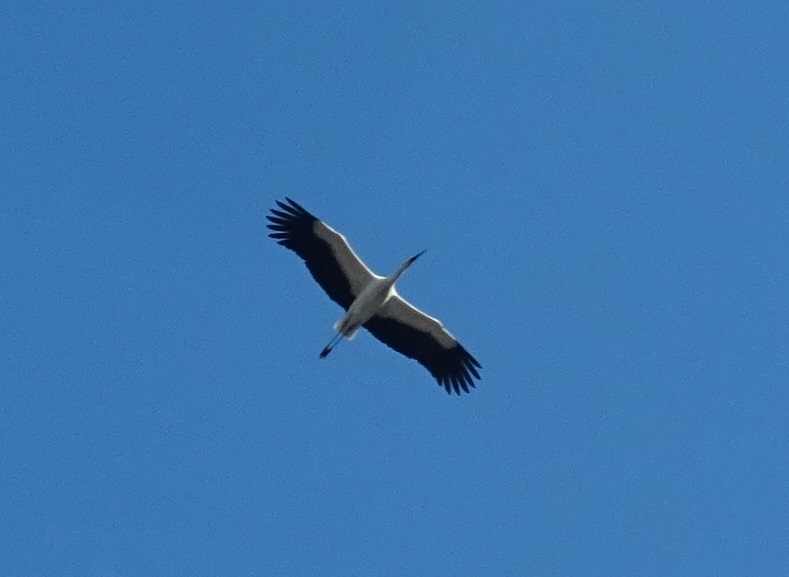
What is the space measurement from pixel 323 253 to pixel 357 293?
0.99m

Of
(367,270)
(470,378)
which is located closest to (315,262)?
(367,270)

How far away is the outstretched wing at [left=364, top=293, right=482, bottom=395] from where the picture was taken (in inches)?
1427

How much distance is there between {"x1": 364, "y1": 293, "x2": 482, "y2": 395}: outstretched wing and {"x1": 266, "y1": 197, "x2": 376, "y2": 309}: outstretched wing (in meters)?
0.76

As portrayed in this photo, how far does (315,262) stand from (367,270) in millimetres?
1016

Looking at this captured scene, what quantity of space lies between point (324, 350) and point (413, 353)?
1805mm

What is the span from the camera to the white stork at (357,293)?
117 feet

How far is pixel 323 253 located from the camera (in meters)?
35.9

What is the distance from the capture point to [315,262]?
36.0 metres

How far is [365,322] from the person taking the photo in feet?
119

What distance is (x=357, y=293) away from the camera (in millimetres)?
35969

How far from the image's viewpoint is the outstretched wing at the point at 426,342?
119 ft

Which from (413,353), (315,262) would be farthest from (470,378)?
(315,262)

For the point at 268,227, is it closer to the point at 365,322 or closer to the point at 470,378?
the point at 365,322

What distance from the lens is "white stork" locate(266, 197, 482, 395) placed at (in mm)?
35625
